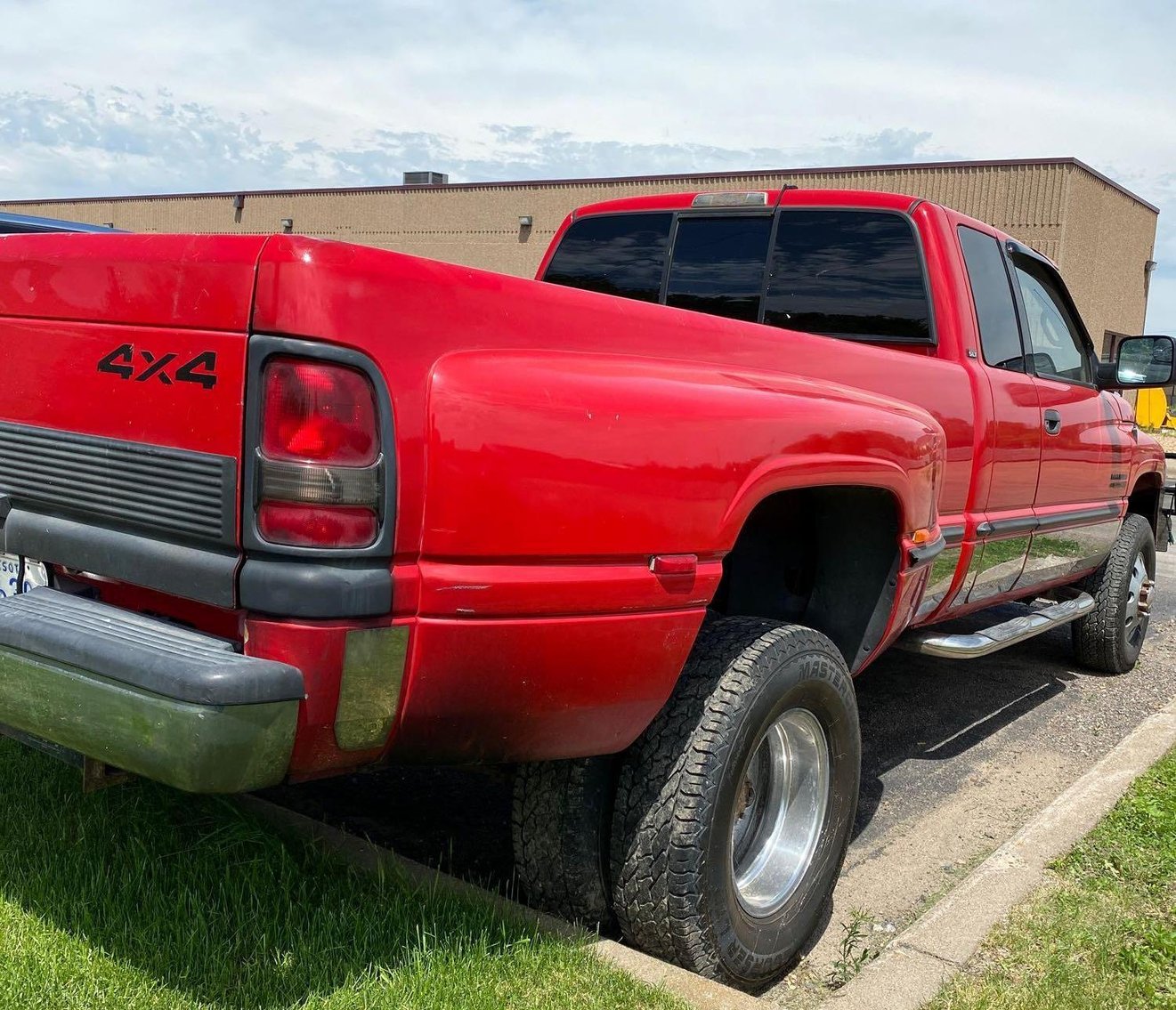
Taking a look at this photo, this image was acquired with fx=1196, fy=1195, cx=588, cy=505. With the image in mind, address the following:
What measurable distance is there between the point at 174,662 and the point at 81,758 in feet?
1.98

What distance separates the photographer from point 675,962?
8.97ft

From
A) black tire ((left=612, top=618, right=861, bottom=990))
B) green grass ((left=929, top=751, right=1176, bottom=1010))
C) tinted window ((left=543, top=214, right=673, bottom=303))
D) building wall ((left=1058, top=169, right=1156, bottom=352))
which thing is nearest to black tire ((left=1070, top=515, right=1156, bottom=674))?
green grass ((left=929, top=751, right=1176, bottom=1010))

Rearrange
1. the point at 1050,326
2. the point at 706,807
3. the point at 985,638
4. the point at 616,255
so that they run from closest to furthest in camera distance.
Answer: the point at 706,807 < the point at 985,638 < the point at 616,255 < the point at 1050,326

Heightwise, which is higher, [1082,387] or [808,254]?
[808,254]

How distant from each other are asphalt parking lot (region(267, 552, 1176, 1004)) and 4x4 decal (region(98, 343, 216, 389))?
1483 mm

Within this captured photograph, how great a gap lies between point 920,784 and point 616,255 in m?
2.41

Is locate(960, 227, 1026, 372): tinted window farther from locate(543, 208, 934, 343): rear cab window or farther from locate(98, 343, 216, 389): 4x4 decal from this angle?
locate(98, 343, 216, 389): 4x4 decal

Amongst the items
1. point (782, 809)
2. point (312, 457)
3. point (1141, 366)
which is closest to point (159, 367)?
point (312, 457)

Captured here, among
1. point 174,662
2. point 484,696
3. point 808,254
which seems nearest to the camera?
point 174,662

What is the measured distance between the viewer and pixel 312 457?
6.81 ft

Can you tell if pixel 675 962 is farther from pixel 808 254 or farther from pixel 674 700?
pixel 808 254

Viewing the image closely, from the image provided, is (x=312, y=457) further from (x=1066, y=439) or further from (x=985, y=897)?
(x=1066, y=439)

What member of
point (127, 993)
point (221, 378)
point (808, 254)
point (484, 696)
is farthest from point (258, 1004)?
point (808, 254)

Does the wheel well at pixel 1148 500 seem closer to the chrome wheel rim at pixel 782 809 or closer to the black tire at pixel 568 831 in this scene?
the chrome wheel rim at pixel 782 809
